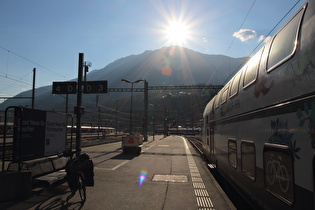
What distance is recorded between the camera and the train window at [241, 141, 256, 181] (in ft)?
15.8

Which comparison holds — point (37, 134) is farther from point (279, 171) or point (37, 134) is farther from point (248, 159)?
point (279, 171)

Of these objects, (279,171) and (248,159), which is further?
(248,159)

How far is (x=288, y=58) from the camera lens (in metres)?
3.44

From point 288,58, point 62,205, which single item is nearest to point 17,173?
point 62,205

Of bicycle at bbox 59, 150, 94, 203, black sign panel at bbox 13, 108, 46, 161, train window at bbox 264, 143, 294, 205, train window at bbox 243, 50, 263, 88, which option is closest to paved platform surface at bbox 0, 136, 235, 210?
bicycle at bbox 59, 150, 94, 203

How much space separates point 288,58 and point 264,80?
903 mm

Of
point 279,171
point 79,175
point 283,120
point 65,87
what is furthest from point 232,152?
point 65,87

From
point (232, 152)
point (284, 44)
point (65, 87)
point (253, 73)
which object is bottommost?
point (232, 152)

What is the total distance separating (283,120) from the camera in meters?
3.43

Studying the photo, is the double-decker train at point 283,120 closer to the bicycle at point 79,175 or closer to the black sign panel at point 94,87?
the bicycle at point 79,175

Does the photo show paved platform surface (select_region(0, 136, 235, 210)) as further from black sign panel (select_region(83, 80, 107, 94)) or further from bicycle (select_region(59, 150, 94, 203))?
black sign panel (select_region(83, 80, 107, 94))

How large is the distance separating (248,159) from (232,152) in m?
1.75

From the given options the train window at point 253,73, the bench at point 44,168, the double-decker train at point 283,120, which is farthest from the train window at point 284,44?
the bench at point 44,168

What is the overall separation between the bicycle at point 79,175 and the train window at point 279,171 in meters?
4.40
